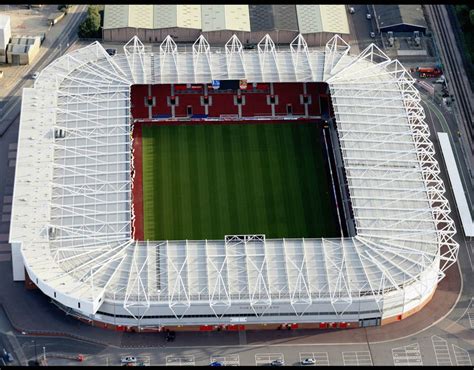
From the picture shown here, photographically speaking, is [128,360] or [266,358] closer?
[128,360]

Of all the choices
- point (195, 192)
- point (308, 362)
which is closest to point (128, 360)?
point (308, 362)

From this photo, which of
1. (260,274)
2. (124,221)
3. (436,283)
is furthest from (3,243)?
(436,283)

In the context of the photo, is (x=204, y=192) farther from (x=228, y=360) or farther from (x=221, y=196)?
(x=228, y=360)

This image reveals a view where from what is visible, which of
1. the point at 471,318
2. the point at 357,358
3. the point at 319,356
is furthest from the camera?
the point at 471,318

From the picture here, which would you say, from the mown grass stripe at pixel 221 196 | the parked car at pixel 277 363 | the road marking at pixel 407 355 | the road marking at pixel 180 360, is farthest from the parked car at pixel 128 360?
the road marking at pixel 407 355

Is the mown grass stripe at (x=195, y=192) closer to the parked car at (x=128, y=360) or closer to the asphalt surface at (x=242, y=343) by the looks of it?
the asphalt surface at (x=242, y=343)

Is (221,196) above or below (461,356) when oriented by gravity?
above
